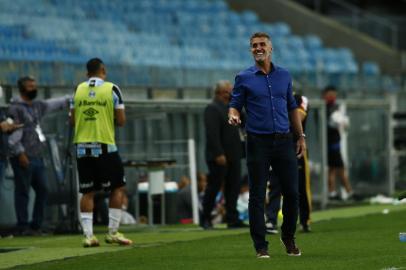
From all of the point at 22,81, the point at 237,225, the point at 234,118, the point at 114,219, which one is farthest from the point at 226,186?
the point at 234,118

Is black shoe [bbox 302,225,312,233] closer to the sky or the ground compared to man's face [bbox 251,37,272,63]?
closer to the ground

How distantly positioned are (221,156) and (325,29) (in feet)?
82.8

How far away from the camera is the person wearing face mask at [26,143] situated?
1761 centimetres

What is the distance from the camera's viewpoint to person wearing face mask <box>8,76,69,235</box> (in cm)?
1761

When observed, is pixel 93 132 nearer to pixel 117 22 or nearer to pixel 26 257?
pixel 26 257

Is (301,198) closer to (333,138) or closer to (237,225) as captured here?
(237,225)

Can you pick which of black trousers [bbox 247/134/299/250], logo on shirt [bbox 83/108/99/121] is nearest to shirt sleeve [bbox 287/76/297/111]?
black trousers [bbox 247/134/299/250]

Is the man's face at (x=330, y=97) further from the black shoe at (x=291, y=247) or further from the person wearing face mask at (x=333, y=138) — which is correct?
the black shoe at (x=291, y=247)

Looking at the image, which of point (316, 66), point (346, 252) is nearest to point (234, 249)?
point (346, 252)

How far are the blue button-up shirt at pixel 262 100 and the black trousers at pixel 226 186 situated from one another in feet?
18.3

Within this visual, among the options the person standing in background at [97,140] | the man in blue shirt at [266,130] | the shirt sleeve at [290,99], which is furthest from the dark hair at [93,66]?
the shirt sleeve at [290,99]

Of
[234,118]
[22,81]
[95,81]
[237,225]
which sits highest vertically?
[22,81]

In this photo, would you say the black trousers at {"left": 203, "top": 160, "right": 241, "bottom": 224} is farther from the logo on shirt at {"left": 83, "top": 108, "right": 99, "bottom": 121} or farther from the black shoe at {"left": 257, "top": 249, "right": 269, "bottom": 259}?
the black shoe at {"left": 257, "top": 249, "right": 269, "bottom": 259}

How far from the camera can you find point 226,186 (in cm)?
1845
